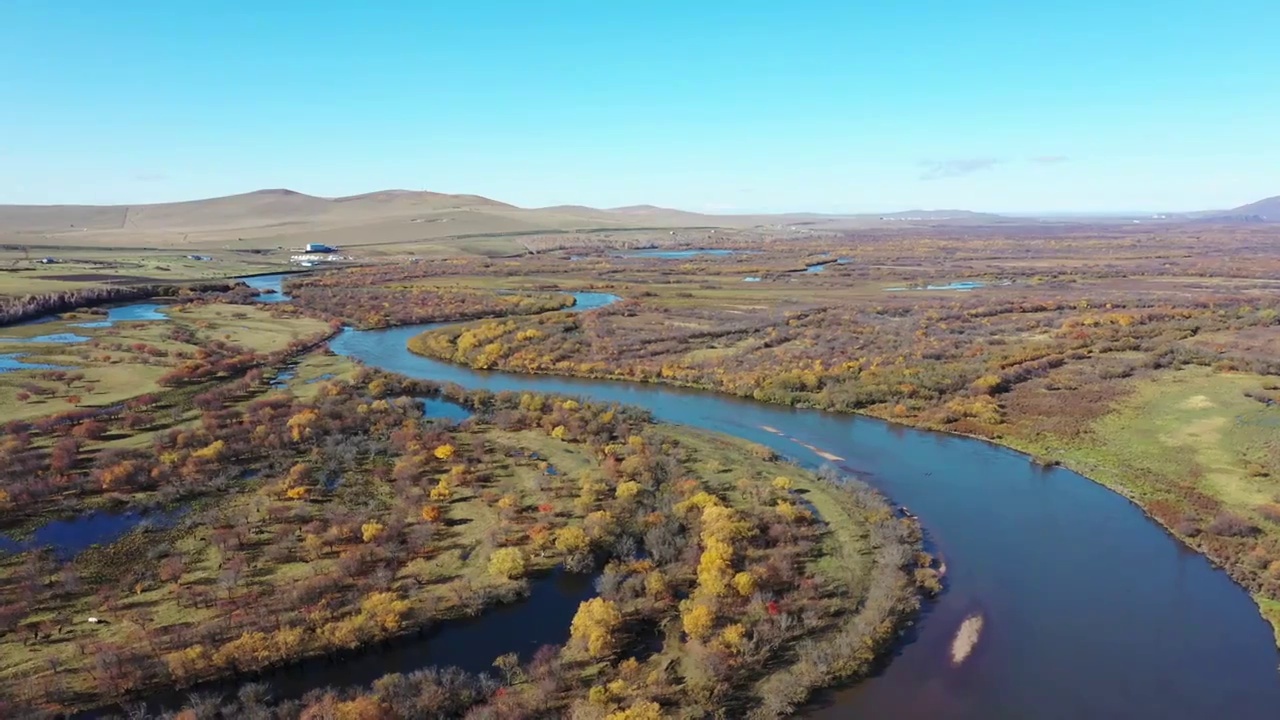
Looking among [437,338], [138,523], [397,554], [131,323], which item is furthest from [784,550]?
[131,323]

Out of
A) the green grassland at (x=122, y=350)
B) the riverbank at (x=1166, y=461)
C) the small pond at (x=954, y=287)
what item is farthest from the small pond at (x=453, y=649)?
the small pond at (x=954, y=287)

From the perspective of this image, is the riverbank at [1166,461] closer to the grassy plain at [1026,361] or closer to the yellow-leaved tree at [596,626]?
the grassy plain at [1026,361]

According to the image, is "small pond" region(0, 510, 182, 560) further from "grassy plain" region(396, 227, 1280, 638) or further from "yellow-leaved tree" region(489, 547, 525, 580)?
"grassy plain" region(396, 227, 1280, 638)

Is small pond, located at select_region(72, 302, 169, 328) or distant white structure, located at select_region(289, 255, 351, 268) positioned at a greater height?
distant white structure, located at select_region(289, 255, 351, 268)

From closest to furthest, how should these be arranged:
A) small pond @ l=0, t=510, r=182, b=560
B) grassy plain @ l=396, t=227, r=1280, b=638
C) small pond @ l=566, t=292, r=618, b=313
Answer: small pond @ l=0, t=510, r=182, b=560, grassy plain @ l=396, t=227, r=1280, b=638, small pond @ l=566, t=292, r=618, b=313

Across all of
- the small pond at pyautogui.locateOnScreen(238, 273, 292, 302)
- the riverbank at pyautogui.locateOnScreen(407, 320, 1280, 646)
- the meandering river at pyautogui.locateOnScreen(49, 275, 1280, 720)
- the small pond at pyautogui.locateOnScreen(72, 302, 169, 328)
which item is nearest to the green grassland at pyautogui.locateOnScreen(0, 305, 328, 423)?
the small pond at pyautogui.locateOnScreen(72, 302, 169, 328)

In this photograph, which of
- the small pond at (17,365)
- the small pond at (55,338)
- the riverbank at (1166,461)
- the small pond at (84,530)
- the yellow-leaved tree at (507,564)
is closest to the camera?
the yellow-leaved tree at (507,564)

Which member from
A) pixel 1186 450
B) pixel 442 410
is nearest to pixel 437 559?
pixel 442 410
